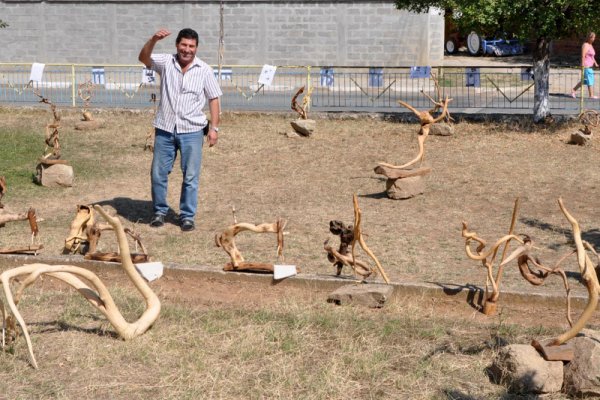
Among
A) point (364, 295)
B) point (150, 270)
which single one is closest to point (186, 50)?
point (150, 270)

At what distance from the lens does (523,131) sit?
17203 mm

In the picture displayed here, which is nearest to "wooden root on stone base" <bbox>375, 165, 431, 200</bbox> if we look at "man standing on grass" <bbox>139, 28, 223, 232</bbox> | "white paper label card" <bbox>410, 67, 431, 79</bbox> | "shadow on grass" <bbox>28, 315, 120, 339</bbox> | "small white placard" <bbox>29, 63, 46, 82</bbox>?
"man standing on grass" <bbox>139, 28, 223, 232</bbox>

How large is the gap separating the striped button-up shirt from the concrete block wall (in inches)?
769

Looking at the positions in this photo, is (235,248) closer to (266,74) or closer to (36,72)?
(266,74)

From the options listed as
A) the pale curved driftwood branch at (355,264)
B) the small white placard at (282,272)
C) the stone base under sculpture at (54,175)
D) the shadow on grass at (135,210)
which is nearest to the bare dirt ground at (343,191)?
the shadow on grass at (135,210)

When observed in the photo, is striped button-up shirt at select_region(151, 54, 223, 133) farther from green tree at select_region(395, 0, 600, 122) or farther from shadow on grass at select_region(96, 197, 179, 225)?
green tree at select_region(395, 0, 600, 122)

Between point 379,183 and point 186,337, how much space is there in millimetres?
7212

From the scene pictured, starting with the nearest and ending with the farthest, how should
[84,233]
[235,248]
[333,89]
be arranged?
[235,248] < [84,233] < [333,89]

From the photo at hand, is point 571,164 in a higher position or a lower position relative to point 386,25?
lower

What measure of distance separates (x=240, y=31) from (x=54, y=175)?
18103 mm

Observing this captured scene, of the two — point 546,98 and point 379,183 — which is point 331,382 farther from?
point 546,98

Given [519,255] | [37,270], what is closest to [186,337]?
[37,270]

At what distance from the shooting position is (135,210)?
39.3 feet

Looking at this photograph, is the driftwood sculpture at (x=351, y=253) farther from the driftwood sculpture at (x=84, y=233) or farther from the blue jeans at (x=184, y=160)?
the blue jeans at (x=184, y=160)
